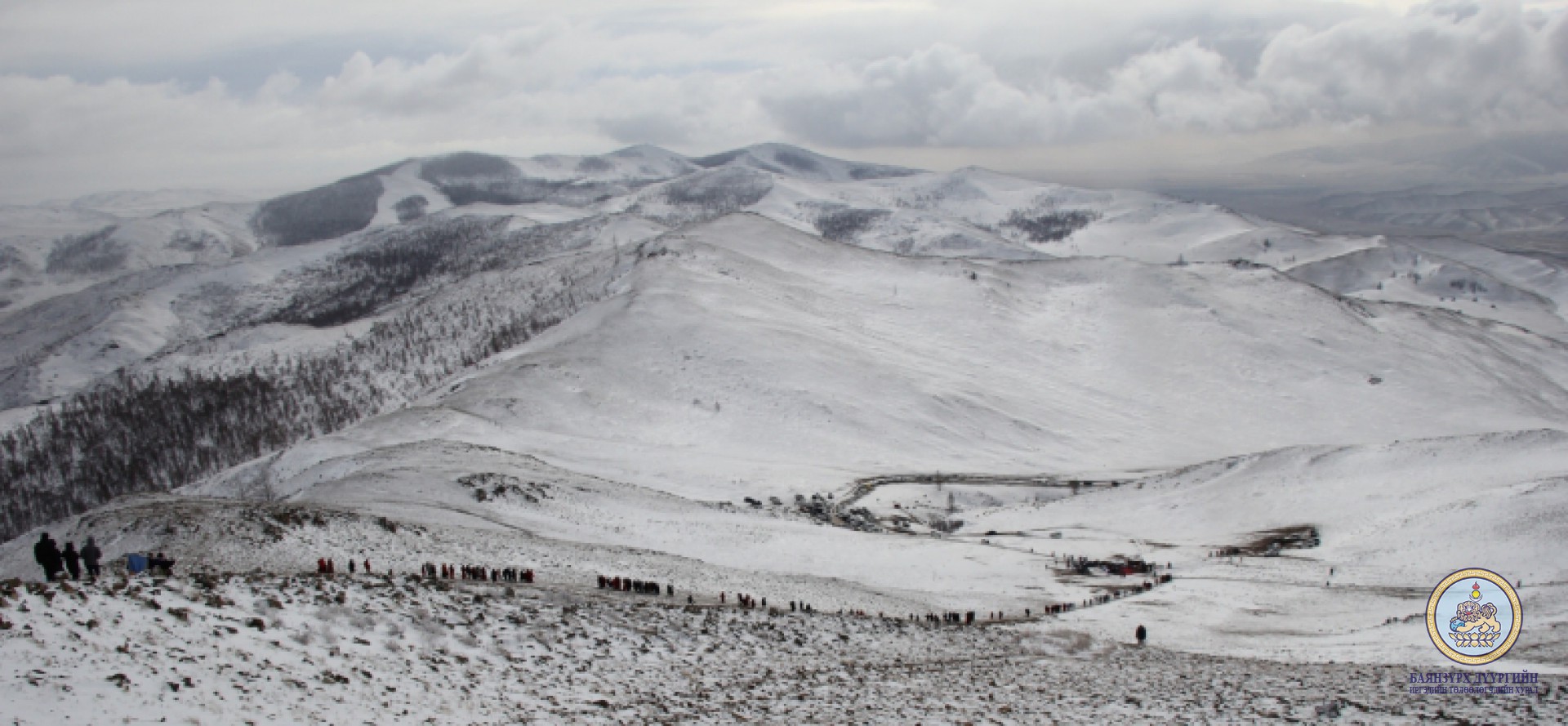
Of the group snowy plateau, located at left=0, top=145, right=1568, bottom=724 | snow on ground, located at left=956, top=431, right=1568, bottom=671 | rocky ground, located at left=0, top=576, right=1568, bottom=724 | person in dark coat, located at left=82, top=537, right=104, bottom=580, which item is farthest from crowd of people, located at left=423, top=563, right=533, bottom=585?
snow on ground, located at left=956, top=431, right=1568, bottom=671

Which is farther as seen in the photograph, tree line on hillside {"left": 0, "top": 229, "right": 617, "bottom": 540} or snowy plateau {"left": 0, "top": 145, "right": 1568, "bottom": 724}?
tree line on hillside {"left": 0, "top": 229, "right": 617, "bottom": 540}

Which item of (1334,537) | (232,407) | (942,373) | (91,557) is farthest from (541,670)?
(232,407)

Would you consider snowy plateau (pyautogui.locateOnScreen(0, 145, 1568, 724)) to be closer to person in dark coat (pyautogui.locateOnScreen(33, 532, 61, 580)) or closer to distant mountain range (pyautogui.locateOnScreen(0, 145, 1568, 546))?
distant mountain range (pyautogui.locateOnScreen(0, 145, 1568, 546))

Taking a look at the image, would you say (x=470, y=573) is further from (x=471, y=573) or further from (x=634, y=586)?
(x=634, y=586)

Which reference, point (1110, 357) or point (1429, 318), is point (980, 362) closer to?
point (1110, 357)

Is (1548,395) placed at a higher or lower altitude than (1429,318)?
lower

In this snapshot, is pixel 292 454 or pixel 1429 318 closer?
pixel 292 454

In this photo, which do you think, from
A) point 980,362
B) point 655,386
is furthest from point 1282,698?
point 980,362

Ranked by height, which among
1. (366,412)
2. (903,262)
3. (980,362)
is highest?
(903,262)
